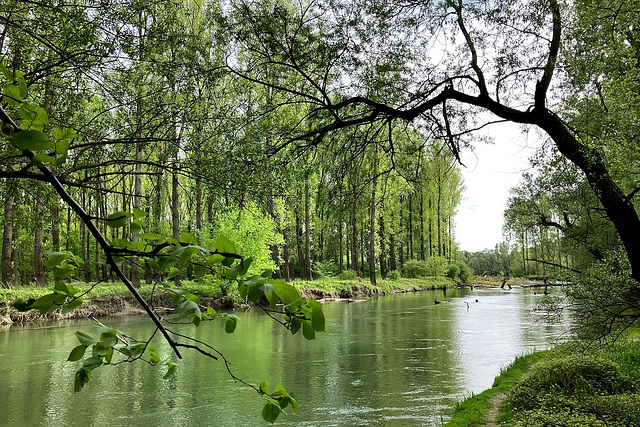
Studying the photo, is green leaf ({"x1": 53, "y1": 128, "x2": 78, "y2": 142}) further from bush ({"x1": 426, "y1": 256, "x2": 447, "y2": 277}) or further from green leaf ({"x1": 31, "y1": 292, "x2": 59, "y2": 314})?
bush ({"x1": 426, "y1": 256, "x2": 447, "y2": 277})

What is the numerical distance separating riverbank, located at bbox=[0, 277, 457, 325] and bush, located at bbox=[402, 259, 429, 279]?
4885 mm

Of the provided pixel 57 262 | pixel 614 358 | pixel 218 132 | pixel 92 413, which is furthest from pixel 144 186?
pixel 57 262

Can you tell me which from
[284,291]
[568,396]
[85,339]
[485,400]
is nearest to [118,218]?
[85,339]

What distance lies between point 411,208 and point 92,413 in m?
35.4

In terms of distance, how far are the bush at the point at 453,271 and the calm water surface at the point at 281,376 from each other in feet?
92.5

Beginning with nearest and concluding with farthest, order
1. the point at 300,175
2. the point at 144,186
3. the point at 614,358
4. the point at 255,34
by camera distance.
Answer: the point at 255,34 < the point at 300,175 < the point at 614,358 < the point at 144,186

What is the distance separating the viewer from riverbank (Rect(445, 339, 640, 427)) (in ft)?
16.9

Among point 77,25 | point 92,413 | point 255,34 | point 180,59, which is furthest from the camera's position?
point 92,413

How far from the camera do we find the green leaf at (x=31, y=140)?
0.74 meters

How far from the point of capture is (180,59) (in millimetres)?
5586

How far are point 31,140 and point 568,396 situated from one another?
7.20m

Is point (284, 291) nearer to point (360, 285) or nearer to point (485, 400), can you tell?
point (485, 400)

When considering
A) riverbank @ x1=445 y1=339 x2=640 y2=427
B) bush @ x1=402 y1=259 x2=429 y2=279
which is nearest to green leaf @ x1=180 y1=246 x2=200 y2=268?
riverbank @ x1=445 y1=339 x2=640 y2=427

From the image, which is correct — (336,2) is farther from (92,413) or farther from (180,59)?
(92,413)
